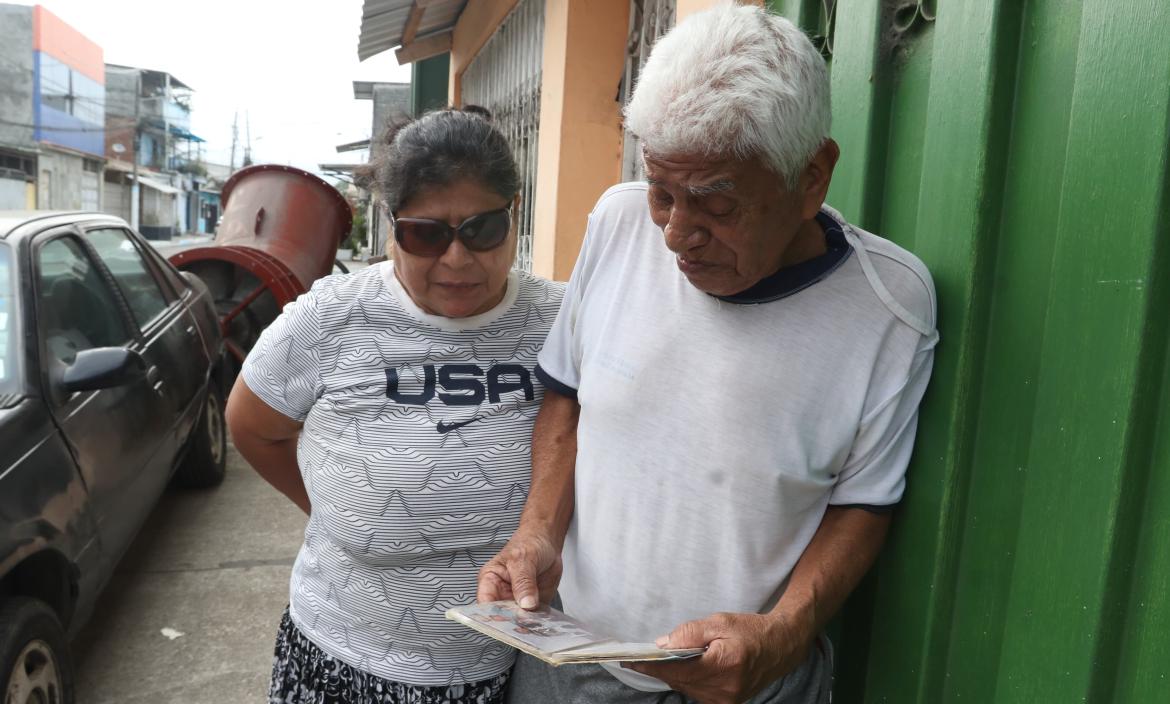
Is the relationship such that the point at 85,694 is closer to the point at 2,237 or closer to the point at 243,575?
the point at 243,575

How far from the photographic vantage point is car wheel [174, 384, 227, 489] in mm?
5199

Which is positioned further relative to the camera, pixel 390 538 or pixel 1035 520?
pixel 390 538

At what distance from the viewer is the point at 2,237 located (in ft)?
10.3

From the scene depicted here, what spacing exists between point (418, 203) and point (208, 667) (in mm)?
2600

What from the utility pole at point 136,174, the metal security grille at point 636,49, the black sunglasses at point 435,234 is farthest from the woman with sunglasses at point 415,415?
the utility pole at point 136,174

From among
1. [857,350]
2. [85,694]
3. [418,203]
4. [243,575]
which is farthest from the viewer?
[243,575]

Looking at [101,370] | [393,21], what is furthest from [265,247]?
[101,370]

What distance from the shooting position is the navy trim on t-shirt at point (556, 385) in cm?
166

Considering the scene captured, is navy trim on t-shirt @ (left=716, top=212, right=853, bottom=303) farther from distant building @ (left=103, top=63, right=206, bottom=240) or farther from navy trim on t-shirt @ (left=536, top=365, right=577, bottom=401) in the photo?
distant building @ (left=103, top=63, right=206, bottom=240)

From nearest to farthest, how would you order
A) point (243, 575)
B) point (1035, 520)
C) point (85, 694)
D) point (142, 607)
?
point (1035, 520) < point (85, 694) < point (142, 607) < point (243, 575)

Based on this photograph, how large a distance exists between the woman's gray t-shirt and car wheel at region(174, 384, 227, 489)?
11.9 feet

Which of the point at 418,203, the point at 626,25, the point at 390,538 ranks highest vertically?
the point at 626,25

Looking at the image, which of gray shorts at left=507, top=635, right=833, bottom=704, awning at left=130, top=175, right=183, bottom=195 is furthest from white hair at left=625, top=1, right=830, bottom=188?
awning at left=130, top=175, right=183, bottom=195

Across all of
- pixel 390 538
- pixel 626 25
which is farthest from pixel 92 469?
pixel 626 25
